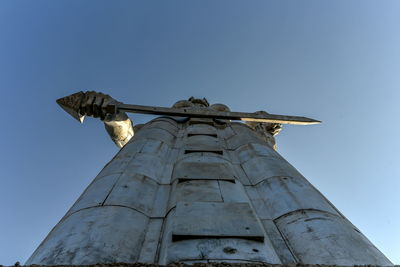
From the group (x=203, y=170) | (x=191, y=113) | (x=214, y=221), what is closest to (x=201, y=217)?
(x=214, y=221)

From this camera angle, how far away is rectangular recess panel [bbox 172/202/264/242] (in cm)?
352

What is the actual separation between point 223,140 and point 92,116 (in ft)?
12.8

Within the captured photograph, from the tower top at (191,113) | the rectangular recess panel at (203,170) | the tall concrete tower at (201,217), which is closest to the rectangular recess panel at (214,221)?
the tall concrete tower at (201,217)

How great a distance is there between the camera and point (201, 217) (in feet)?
12.6

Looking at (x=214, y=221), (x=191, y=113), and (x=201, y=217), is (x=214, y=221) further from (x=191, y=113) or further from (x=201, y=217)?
(x=191, y=113)

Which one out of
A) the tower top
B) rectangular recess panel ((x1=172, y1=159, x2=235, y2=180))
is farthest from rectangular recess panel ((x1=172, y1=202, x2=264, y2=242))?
the tower top

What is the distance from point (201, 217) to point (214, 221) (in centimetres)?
17

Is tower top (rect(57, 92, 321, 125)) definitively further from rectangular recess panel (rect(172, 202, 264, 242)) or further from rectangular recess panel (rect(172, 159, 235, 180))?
rectangular recess panel (rect(172, 202, 264, 242))

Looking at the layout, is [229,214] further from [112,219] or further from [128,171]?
[128,171]

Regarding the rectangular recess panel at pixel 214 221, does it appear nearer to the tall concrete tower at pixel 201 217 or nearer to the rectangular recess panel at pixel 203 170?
the tall concrete tower at pixel 201 217

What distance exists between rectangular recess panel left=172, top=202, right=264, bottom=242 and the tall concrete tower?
0.4 inches

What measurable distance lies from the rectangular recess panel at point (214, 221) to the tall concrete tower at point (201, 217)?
1 centimetres

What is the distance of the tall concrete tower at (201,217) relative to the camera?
3.38 metres

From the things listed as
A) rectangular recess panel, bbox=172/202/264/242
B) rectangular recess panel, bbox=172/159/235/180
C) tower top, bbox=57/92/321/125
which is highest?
tower top, bbox=57/92/321/125
